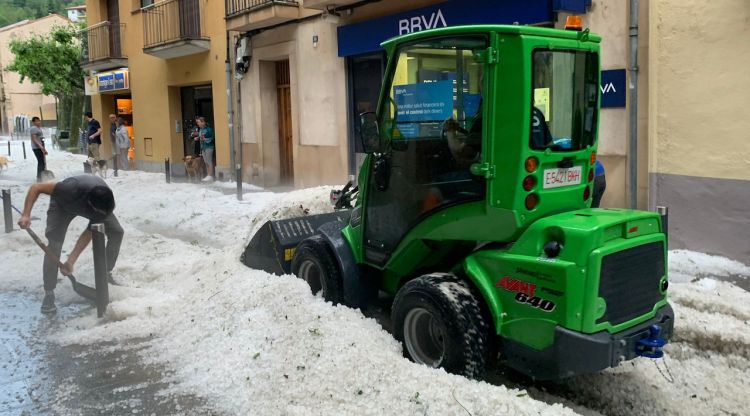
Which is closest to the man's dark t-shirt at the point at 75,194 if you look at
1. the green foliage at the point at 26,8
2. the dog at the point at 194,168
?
the dog at the point at 194,168

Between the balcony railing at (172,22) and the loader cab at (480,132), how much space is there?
1339 centimetres

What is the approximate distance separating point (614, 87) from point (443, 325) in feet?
17.0

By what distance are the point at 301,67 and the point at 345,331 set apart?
33.0 feet

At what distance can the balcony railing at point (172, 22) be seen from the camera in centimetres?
1694

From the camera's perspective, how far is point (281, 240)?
6000 millimetres

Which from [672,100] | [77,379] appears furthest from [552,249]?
[672,100]

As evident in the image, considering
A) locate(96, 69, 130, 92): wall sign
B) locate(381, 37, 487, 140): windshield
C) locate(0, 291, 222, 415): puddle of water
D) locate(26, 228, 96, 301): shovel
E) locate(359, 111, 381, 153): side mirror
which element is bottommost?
locate(0, 291, 222, 415): puddle of water

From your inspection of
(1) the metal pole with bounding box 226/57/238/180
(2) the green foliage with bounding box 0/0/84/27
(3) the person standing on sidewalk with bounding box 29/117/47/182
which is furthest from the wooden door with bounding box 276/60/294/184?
(2) the green foliage with bounding box 0/0/84/27

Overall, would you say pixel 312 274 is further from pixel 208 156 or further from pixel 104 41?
pixel 104 41

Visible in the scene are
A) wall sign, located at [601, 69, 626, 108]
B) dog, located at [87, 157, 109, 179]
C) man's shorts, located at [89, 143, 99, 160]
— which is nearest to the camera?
wall sign, located at [601, 69, 626, 108]

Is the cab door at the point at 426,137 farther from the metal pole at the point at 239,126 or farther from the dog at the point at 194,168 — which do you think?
the dog at the point at 194,168

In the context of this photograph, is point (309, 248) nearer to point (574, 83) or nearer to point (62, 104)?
point (574, 83)

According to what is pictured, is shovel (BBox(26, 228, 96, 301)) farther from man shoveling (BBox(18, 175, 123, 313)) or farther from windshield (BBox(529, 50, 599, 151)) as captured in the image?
windshield (BBox(529, 50, 599, 151))

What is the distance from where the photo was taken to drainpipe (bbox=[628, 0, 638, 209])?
7.61 metres
